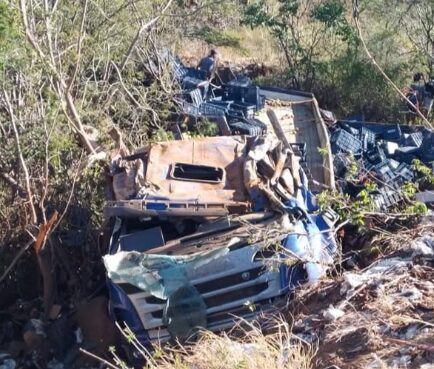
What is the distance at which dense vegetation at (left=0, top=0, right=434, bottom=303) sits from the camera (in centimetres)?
889

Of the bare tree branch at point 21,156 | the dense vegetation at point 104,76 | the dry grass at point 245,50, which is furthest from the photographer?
the dry grass at point 245,50

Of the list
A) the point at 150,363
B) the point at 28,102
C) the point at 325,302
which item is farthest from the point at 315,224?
the point at 28,102

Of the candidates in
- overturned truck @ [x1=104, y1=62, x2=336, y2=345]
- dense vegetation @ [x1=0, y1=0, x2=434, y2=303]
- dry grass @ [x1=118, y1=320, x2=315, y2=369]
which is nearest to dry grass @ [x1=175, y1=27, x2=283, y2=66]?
dense vegetation @ [x1=0, y1=0, x2=434, y2=303]

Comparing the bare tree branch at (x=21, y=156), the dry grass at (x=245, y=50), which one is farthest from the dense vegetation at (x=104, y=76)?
the dry grass at (x=245, y=50)

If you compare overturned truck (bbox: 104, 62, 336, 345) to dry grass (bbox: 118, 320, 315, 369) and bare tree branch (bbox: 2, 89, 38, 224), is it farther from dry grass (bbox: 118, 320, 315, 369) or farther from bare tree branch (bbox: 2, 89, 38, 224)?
dry grass (bbox: 118, 320, 315, 369)

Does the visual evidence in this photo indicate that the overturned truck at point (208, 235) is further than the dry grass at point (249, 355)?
Yes

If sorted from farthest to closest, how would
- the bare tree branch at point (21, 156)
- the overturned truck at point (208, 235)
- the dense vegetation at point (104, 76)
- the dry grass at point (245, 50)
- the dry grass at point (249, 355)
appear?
the dry grass at point (245, 50)
the dense vegetation at point (104, 76)
the bare tree branch at point (21, 156)
the overturned truck at point (208, 235)
the dry grass at point (249, 355)

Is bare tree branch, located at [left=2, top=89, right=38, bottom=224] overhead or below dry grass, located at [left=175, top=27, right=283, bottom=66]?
overhead

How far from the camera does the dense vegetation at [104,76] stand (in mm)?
8891

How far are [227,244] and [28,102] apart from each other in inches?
134

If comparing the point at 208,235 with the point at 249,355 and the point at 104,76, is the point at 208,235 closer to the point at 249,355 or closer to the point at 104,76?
the point at 249,355

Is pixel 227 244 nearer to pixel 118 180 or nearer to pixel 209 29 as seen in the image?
pixel 118 180

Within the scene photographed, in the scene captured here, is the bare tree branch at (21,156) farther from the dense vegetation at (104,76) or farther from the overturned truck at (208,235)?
the overturned truck at (208,235)

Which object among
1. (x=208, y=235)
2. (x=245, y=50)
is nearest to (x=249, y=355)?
(x=208, y=235)
